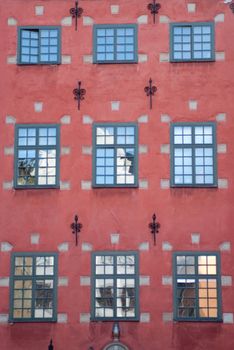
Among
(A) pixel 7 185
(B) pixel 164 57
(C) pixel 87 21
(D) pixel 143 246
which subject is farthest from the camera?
(C) pixel 87 21

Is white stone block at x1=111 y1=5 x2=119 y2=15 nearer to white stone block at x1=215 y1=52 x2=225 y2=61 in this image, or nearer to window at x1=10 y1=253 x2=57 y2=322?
white stone block at x1=215 y1=52 x2=225 y2=61

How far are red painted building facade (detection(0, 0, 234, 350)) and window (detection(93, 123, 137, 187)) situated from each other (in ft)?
0.10

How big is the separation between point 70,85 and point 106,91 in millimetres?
1051

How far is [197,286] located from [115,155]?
4256mm

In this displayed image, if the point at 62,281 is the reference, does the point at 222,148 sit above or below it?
above

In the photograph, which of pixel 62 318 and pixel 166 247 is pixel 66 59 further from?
pixel 62 318

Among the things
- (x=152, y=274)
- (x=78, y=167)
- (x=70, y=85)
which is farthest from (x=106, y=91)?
(x=152, y=274)

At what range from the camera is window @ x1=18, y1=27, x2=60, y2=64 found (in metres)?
22.0

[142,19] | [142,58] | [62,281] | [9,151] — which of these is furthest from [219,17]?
[62,281]

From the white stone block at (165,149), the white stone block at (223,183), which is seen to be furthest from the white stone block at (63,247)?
the white stone block at (223,183)

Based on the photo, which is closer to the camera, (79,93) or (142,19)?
(79,93)

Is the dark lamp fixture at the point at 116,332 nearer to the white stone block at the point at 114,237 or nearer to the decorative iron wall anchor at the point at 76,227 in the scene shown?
the white stone block at the point at 114,237

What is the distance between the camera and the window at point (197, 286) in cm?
2023

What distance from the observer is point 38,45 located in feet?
72.7
